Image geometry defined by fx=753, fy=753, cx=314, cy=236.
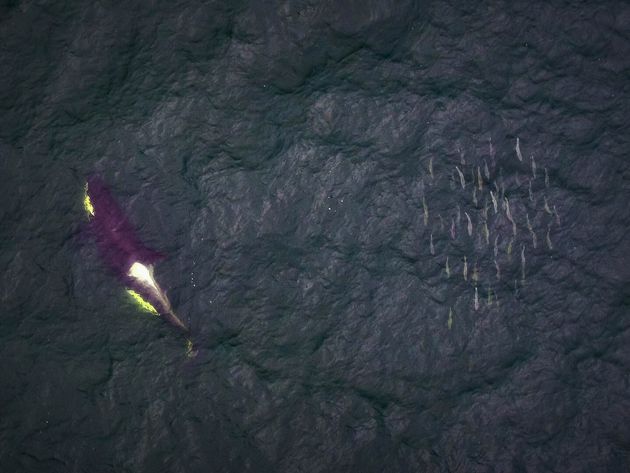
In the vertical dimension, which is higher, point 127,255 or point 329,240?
point 127,255

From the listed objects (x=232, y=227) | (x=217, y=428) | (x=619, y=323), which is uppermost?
(x=232, y=227)

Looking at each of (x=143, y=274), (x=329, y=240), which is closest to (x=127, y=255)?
(x=143, y=274)

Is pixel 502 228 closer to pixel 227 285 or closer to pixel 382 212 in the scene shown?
pixel 382 212

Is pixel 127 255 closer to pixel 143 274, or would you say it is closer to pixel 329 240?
pixel 143 274

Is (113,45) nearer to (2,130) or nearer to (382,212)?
(2,130)

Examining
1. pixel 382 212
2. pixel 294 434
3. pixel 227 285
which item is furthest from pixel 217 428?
pixel 382 212

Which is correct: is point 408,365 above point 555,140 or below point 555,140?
below
